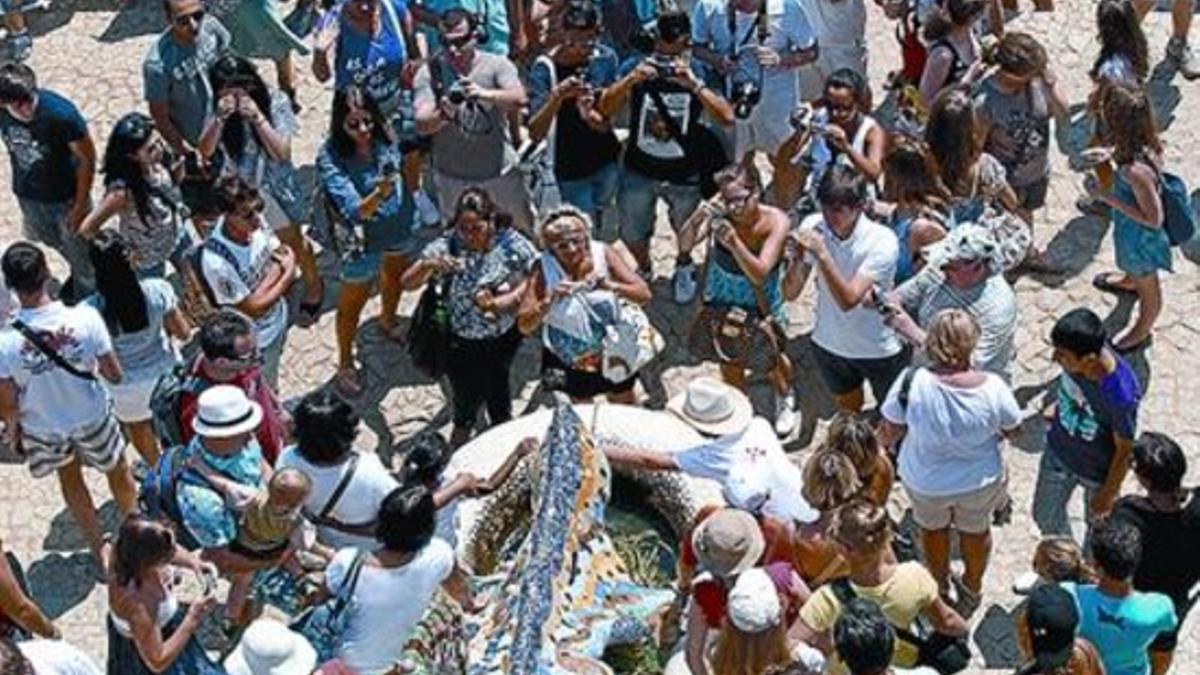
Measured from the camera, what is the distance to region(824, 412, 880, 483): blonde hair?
9.05 meters

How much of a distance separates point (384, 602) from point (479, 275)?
2.38 meters

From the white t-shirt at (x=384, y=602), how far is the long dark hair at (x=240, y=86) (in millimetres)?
3491

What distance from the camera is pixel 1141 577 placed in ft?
29.6

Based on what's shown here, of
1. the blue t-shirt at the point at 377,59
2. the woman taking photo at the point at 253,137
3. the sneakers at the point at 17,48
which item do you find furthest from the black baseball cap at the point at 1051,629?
the sneakers at the point at 17,48

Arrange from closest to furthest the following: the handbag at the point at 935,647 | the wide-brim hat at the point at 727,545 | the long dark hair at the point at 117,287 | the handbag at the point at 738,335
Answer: the wide-brim hat at the point at 727,545, the handbag at the point at 935,647, the long dark hair at the point at 117,287, the handbag at the point at 738,335

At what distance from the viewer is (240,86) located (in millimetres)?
11406

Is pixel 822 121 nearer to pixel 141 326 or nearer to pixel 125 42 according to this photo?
pixel 141 326

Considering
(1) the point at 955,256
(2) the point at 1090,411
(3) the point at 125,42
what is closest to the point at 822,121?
(1) the point at 955,256

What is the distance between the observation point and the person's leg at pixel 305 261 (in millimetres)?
11977

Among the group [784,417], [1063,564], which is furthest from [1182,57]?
[1063,564]

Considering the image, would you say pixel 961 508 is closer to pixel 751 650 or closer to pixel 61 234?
pixel 751 650

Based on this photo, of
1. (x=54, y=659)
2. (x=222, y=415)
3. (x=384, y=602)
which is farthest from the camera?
(x=222, y=415)

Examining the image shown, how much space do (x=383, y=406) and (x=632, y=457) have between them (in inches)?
99.6

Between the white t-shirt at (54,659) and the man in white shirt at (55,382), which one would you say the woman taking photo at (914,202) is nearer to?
the man in white shirt at (55,382)
